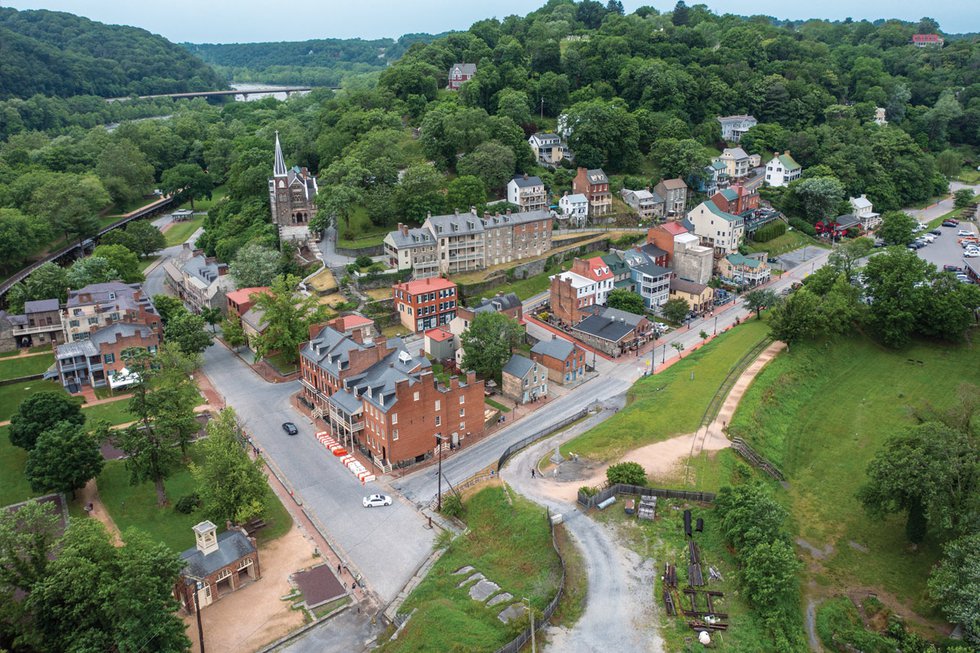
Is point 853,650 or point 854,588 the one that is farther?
point 854,588

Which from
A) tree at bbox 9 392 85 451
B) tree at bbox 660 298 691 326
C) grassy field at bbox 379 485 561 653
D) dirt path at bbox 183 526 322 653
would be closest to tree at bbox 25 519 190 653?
dirt path at bbox 183 526 322 653

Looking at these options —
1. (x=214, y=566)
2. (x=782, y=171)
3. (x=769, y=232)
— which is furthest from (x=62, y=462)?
(x=782, y=171)

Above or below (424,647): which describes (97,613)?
above

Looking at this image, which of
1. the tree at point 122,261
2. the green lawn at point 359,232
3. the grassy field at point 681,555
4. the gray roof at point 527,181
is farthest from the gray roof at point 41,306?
the grassy field at point 681,555

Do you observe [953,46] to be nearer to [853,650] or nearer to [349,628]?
[853,650]

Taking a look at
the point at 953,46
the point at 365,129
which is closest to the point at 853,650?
the point at 365,129

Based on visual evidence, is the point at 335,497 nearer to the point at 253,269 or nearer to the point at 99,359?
the point at 99,359

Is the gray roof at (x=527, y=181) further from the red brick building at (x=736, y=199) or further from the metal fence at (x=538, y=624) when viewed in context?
the metal fence at (x=538, y=624)
